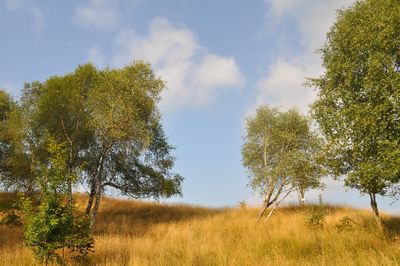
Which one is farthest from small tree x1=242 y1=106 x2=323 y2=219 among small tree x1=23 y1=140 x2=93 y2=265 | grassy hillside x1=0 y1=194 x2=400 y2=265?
small tree x1=23 y1=140 x2=93 y2=265

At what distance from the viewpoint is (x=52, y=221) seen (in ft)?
44.0

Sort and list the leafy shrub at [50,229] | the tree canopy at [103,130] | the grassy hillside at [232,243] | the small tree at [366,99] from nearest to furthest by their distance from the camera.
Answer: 1. the leafy shrub at [50,229]
2. the grassy hillside at [232,243]
3. the small tree at [366,99]
4. the tree canopy at [103,130]

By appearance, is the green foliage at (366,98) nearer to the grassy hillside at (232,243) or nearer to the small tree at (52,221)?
the grassy hillside at (232,243)

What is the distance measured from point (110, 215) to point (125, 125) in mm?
10170

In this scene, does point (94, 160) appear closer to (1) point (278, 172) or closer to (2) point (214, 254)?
(1) point (278, 172)

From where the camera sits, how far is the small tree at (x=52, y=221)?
1357 cm

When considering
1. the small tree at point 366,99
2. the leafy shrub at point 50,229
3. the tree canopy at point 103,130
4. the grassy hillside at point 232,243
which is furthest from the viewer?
the tree canopy at point 103,130

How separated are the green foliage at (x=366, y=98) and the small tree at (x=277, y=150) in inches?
279

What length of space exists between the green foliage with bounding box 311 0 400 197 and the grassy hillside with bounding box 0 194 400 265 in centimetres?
295

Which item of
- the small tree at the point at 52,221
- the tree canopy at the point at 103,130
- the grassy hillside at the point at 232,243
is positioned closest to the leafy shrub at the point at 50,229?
the small tree at the point at 52,221

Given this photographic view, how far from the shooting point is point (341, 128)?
1753cm

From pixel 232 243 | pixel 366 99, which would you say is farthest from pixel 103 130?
pixel 366 99

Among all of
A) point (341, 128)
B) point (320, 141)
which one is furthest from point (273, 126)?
point (341, 128)

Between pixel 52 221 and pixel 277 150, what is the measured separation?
21141 millimetres
